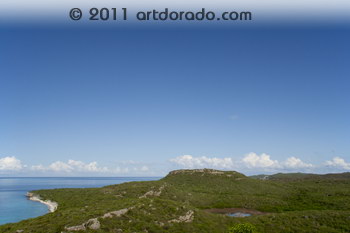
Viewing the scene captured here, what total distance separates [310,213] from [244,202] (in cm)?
2567

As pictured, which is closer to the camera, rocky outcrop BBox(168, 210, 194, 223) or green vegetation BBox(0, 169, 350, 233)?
green vegetation BBox(0, 169, 350, 233)

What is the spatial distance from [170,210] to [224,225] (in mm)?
12537

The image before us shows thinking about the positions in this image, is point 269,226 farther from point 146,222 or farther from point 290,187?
point 290,187

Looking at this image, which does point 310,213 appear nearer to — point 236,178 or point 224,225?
point 224,225

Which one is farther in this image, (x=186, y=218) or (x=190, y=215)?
(x=190, y=215)

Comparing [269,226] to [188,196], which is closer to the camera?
[269,226]

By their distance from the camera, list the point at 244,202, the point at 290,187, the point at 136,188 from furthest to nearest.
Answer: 1. the point at 290,187
2. the point at 136,188
3. the point at 244,202

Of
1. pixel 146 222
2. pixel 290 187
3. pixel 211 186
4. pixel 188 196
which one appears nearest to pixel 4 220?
pixel 146 222

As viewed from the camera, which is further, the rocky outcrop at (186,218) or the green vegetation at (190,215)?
the rocky outcrop at (186,218)

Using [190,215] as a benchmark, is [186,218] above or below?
below

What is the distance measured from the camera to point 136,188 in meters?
92.7

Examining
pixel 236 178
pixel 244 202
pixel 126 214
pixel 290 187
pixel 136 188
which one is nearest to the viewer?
pixel 126 214

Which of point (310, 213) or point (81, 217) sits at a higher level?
point (81, 217)

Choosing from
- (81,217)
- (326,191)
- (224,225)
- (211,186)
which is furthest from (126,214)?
(326,191)
